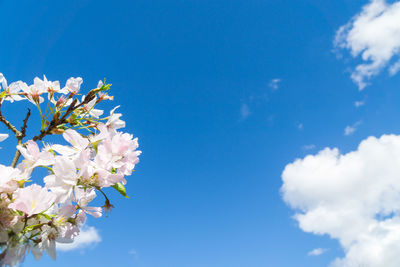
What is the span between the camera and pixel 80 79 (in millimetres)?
2480

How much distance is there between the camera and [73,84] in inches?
98.3

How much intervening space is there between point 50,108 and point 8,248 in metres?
0.99

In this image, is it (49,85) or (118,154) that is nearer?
(118,154)

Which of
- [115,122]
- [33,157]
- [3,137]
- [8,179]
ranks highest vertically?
[115,122]

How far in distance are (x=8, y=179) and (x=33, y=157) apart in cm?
20

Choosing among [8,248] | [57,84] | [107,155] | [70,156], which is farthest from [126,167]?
[57,84]

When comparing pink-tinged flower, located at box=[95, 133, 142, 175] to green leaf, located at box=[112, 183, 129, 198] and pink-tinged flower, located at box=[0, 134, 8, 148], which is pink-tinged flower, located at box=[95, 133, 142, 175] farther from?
pink-tinged flower, located at box=[0, 134, 8, 148]

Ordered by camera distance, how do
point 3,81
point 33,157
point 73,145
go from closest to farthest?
point 33,157, point 73,145, point 3,81

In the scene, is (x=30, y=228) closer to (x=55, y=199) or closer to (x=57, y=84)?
(x=55, y=199)

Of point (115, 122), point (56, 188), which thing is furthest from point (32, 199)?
point (115, 122)

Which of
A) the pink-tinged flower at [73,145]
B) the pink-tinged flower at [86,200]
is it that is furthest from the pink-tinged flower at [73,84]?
the pink-tinged flower at [86,200]

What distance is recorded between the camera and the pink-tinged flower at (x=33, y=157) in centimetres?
172

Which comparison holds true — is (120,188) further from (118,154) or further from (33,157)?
(33,157)

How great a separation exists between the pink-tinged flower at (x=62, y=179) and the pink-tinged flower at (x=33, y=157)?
0.10m
